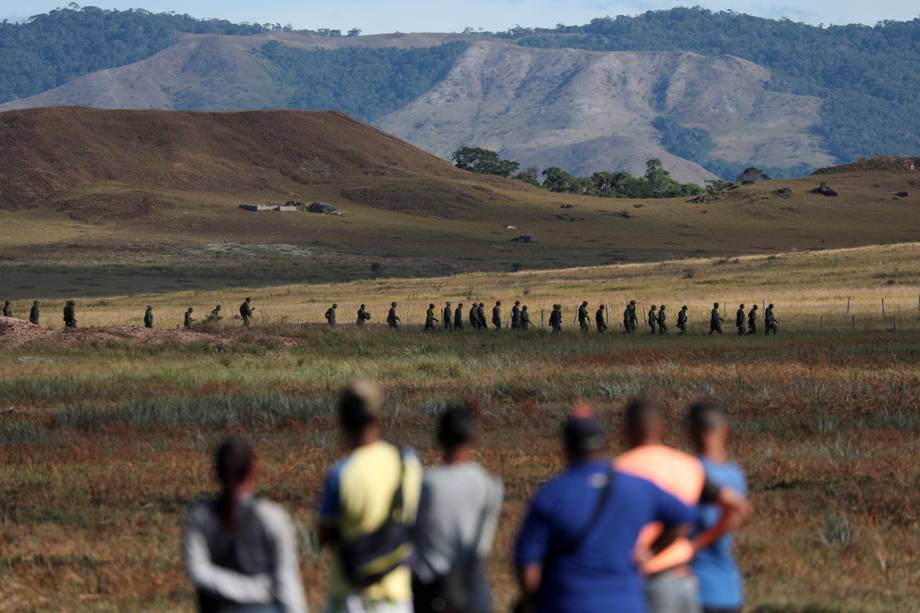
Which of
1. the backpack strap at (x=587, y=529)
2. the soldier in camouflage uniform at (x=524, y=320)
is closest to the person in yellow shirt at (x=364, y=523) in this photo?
the backpack strap at (x=587, y=529)

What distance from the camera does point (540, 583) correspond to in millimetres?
7434

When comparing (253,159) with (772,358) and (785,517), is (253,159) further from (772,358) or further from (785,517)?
Result: (785,517)

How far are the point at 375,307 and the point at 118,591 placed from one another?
174 feet

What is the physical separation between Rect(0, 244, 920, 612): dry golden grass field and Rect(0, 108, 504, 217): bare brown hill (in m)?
110

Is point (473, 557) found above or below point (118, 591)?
above

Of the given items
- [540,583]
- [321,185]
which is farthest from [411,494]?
[321,185]

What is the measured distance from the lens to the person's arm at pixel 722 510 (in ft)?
26.3

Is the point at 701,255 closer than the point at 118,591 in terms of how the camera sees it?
No

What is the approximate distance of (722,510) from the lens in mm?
8109

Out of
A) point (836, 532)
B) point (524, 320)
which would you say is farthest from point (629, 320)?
point (836, 532)

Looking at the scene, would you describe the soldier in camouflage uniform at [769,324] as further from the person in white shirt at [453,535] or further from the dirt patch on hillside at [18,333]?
the person in white shirt at [453,535]

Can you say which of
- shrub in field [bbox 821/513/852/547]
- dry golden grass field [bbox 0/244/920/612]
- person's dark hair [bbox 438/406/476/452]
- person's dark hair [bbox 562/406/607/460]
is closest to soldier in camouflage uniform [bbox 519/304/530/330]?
dry golden grass field [bbox 0/244/920/612]

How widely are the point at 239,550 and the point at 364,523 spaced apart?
27.1 inches

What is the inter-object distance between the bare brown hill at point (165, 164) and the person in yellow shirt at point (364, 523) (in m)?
142
